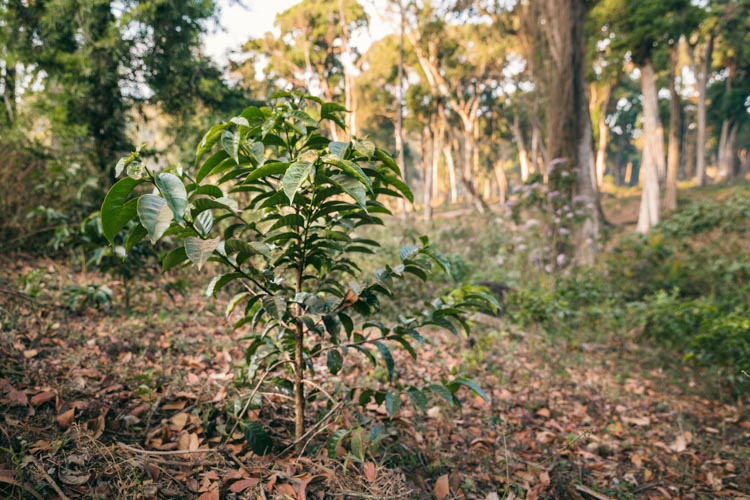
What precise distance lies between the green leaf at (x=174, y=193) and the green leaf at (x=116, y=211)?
0.07 metres

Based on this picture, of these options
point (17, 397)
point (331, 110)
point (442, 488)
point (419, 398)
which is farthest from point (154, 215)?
point (442, 488)

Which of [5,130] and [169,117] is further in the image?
[169,117]

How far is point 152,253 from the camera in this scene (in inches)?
134

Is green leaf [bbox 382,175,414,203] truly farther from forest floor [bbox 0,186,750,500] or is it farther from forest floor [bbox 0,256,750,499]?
forest floor [bbox 0,256,750,499]

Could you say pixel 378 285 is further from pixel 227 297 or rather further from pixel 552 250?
pixel 552 250

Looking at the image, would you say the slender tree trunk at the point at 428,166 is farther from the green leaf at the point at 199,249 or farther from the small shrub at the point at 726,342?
A: the green leaf at the point at 199,249

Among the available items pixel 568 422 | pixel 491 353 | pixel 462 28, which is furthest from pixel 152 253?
pixel 462 28

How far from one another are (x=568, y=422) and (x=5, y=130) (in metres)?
6.36

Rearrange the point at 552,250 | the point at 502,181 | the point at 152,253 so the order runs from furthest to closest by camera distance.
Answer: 1. the point at 502,181
2. the point at 552,250
3. the point at 152,253

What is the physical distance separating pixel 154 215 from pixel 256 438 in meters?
0.92

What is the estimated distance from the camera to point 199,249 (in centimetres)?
105

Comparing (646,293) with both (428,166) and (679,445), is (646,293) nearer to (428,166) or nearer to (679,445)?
(679,445)

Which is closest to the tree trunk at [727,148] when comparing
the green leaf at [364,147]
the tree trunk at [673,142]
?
the tree trunk at [673,142]

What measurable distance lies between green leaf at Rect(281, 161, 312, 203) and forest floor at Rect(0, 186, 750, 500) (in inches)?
37.4
